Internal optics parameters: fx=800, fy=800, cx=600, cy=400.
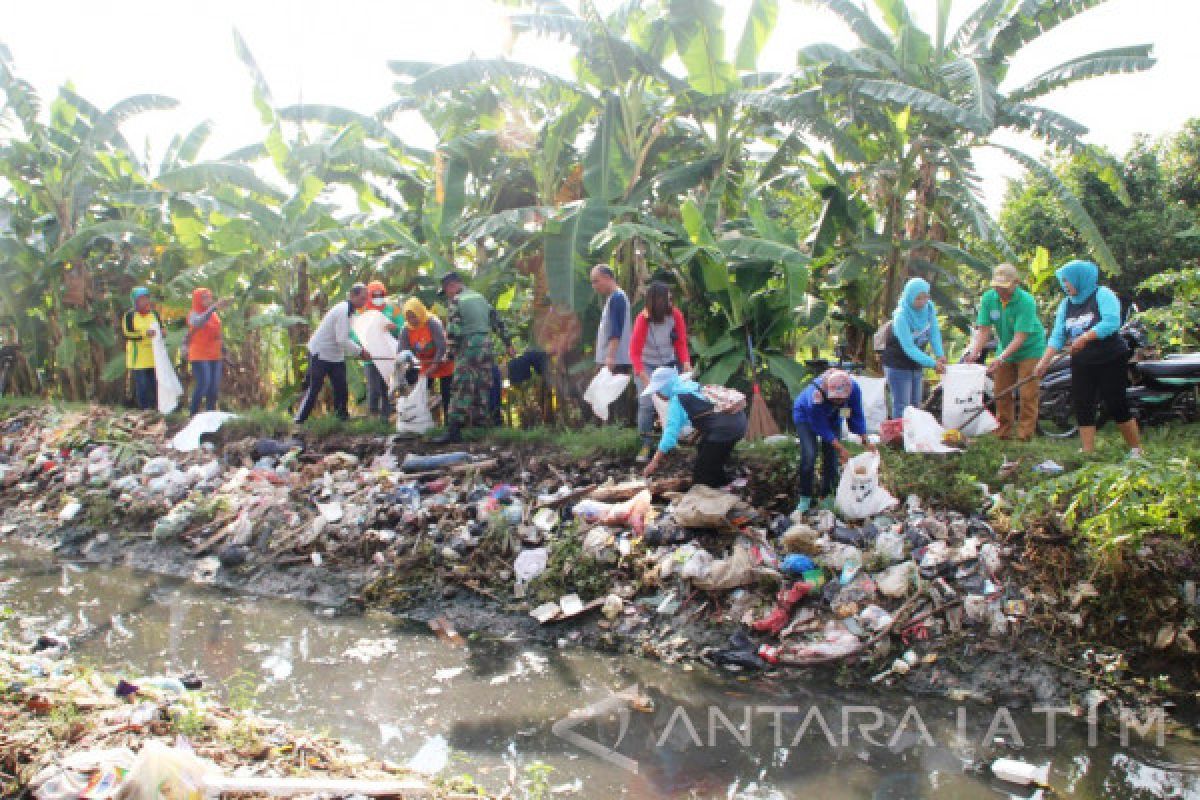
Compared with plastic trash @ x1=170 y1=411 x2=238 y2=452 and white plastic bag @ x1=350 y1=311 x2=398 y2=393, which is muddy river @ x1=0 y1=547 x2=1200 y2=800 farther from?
plastic trash @ x1=170 y1=411 x2=238 y2=452

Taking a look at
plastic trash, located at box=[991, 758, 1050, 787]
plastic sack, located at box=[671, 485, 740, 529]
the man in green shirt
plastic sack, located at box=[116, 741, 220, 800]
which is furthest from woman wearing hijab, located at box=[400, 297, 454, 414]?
plastic trash, located at box=[991, 758, 1050, 787]

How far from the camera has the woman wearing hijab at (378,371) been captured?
795 centimetres

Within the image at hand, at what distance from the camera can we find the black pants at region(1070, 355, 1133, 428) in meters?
5.19

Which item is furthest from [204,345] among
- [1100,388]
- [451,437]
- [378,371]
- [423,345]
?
[1100,388]

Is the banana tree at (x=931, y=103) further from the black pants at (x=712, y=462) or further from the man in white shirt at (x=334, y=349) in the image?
the man in white shirt at (x=334, y=349)

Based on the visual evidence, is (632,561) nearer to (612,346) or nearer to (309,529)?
(612,346)

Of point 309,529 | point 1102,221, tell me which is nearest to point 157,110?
point 309,529

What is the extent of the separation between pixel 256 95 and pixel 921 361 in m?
8.05

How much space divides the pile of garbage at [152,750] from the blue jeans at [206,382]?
5.48m

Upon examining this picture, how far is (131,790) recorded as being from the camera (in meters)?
2.52

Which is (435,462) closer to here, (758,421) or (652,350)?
(652,350)

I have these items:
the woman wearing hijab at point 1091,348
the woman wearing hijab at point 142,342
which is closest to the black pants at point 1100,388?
the woman wearing hijab at point 1091,348

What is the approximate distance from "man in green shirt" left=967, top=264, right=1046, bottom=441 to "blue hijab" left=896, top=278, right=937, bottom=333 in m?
0.43

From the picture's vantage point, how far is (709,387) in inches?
219
